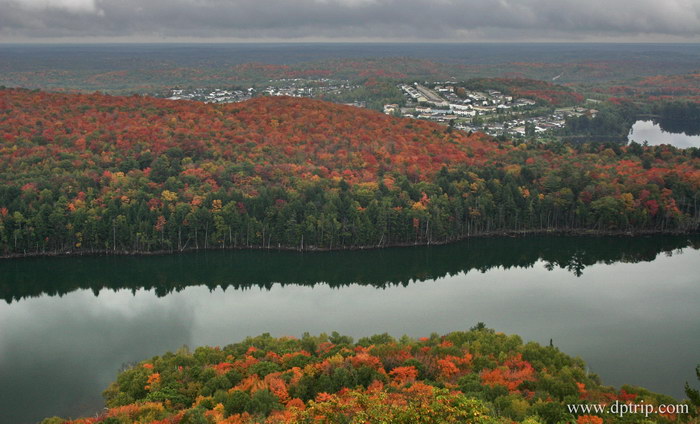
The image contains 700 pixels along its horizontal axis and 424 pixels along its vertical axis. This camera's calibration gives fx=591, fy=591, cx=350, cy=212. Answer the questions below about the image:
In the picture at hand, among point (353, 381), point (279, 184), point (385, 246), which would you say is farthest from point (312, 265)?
point (353, 381)

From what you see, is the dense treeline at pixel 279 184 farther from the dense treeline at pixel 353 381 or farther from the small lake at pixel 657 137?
the small lake at pixel 657 137

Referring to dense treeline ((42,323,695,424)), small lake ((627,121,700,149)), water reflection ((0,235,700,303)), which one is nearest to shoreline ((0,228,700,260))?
water reflection ((0,235,700,303))

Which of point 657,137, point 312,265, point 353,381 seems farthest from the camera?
point 657,137

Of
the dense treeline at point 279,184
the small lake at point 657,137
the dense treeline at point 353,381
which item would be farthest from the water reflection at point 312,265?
the small lake at point 657,137

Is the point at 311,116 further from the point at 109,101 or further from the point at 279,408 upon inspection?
the point at 279,408

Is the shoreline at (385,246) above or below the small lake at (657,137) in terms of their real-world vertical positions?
below

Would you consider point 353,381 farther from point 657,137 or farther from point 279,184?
point 657,137

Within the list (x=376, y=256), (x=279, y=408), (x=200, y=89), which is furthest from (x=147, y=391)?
(x=200, y=89)
